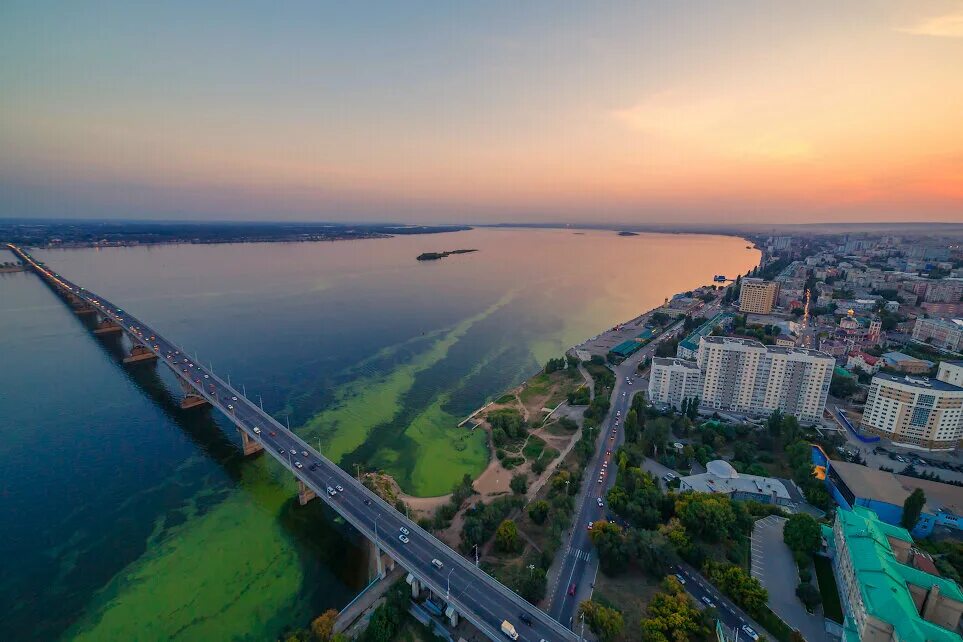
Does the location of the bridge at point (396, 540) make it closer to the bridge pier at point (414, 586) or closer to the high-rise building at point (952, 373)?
the bridge pier at point (414, 586)

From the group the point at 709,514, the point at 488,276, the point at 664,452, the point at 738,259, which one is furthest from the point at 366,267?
the point at 738,259

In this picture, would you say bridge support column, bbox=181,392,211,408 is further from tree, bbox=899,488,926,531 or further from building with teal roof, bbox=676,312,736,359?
tree, bbox=899,488,926,531

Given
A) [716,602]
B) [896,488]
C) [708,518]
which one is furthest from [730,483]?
[716,602]

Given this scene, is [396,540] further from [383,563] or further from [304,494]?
[304,494]

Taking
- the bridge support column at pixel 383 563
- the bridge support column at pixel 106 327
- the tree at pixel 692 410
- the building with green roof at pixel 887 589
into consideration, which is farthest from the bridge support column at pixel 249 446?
the bridge support column at pixel 106 327

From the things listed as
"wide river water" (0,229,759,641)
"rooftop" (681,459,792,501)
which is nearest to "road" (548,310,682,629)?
"rooftop" (681,459,792,501)
